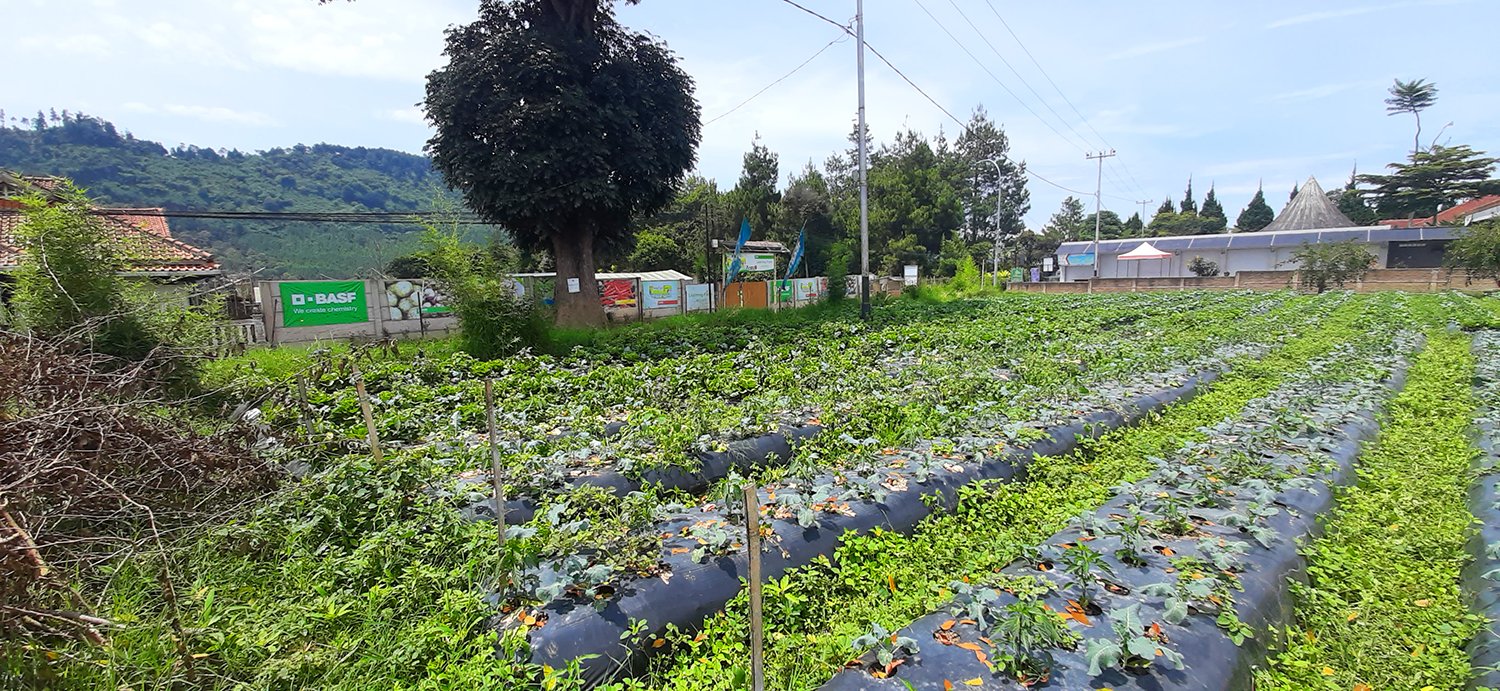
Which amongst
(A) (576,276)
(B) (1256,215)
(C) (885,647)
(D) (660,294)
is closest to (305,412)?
(C) (885,647)

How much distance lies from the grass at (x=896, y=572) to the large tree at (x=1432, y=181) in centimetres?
5750

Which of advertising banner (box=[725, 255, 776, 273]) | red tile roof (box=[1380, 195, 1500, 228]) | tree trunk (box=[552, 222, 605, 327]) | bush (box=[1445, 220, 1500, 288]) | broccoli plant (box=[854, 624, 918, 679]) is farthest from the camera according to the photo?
red tile roof (box=[1380, 195, 1500, 228])

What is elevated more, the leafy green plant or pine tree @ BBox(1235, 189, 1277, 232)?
pine tree @ BBox(1235, 189, 1277, 232)

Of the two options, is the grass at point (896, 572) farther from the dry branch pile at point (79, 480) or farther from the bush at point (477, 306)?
the bush at point (477, 306)

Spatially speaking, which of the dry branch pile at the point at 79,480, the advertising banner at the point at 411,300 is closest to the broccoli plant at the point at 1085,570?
the dry branch pile at the point at 79,480

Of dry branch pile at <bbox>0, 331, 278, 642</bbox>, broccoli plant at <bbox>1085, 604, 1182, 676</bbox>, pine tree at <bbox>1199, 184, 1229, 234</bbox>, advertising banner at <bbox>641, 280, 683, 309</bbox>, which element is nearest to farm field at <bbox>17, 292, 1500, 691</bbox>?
broccoli plant at <bbox>1085, 604, 1182, 676</bbox>

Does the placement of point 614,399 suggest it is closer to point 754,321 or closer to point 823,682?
point 823,682

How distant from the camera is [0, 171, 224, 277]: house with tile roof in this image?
22.4ft

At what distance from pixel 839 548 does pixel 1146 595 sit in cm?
150

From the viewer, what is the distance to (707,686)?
2.52m

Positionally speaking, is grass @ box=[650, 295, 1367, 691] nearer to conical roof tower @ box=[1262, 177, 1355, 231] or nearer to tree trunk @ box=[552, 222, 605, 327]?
tree trunk @ box=[552, 222, 605, 327]

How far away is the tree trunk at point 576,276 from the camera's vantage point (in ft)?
54.8

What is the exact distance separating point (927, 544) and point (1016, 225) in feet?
188

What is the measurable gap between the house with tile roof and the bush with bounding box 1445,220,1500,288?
3443 centimetres
